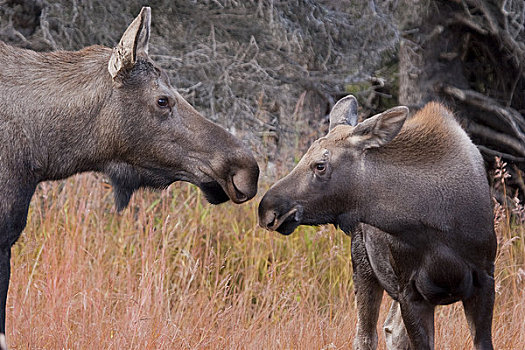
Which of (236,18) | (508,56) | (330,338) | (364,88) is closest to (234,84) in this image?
(236,18)

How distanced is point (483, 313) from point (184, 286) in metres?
2.56

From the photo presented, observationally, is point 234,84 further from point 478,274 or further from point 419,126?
point 478,274

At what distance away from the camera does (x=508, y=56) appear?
7863 mm

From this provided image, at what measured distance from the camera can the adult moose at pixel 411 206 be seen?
14.8 ft

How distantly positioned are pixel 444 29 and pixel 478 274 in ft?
13.8

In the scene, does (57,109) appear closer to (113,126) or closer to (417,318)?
(113,126)

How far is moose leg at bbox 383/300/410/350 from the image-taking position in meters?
5.39

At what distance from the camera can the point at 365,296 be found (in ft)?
17.5

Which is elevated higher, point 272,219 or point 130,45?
point 130,45

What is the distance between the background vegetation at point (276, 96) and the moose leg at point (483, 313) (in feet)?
4.36

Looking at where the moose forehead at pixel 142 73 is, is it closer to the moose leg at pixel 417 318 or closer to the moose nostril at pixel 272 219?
the moose nostril at pixel 272 219

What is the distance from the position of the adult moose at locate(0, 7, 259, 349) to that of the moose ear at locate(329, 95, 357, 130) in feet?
3.47

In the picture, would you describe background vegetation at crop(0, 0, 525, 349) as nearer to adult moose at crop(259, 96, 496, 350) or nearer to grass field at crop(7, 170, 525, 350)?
grass field at crop(7, 170, 525, 350)

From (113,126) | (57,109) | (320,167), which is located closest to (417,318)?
(320,167)
